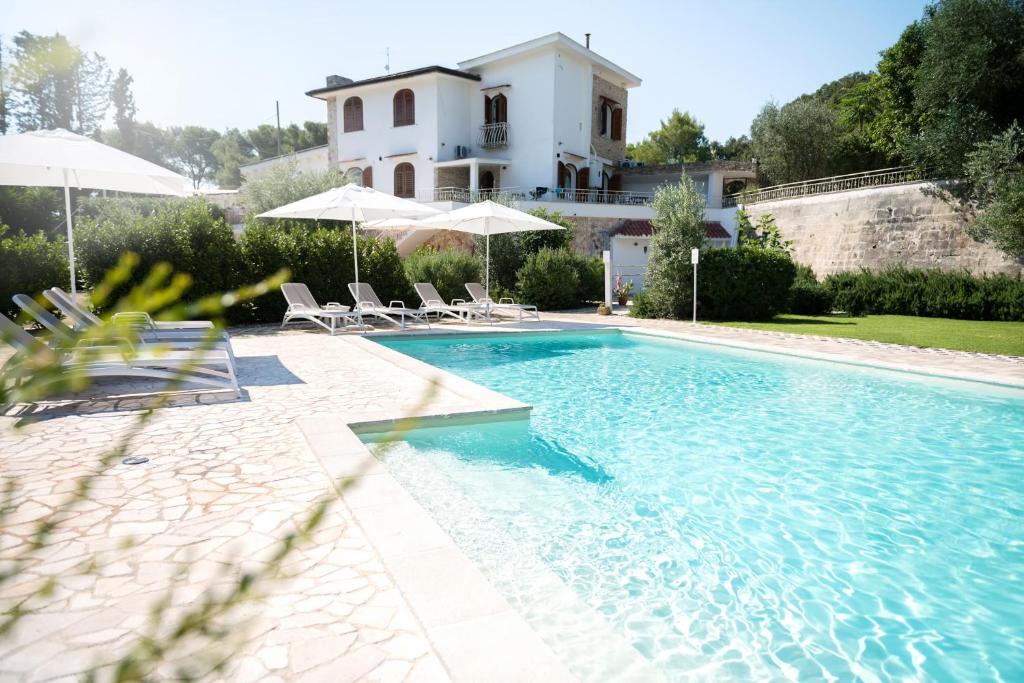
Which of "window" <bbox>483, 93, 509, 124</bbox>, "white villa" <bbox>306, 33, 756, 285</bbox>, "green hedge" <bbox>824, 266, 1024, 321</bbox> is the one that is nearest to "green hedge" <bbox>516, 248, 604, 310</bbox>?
"white villa" <bbox>306, 33, 756, 285</bbox>

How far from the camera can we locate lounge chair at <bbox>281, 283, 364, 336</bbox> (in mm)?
13195

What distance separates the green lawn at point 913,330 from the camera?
13019 mm

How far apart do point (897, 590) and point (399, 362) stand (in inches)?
281

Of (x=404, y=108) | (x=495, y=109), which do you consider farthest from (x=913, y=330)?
(x=404, y=108)

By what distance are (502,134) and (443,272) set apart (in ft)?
51.4

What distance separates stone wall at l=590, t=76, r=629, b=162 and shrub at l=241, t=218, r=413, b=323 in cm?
1998

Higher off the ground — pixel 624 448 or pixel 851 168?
pixel 851 168

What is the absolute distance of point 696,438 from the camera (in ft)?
23.3

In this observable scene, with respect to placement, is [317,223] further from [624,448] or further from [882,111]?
[882,111]

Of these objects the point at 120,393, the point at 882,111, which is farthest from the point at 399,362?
the point at 882,111

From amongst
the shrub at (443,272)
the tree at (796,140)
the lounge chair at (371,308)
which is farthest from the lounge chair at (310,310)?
→ the tree at (796,140)

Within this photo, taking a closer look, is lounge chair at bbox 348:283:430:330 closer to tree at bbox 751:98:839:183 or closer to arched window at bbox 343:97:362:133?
arched window at bbox 343:97:362:133

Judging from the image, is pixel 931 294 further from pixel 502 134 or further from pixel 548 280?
pixel 502 134

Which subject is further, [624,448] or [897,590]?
[624,448]
